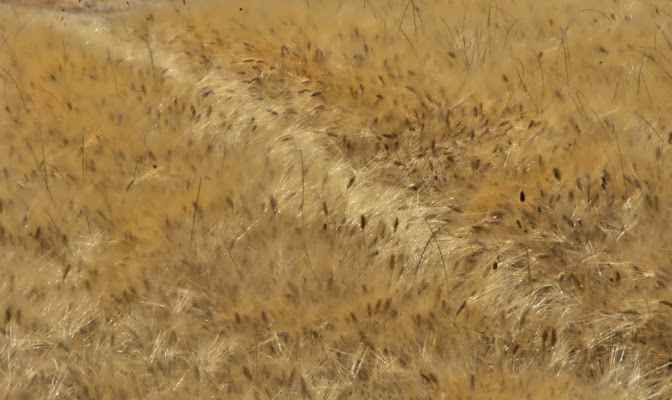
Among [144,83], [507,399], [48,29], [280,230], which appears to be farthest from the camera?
[48,29]

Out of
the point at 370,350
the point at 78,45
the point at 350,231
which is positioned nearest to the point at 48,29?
the point at 78,45

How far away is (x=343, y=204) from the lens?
13.5 feet

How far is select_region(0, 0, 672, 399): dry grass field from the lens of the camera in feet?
12.3

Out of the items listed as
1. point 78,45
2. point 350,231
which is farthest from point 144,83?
point 350,231

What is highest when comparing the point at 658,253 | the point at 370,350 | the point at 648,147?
the point at 648,147

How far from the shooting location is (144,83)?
15.5 feet

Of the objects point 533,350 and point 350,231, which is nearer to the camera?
point 533,350

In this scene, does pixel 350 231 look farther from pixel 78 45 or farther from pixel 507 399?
pixel 78 45

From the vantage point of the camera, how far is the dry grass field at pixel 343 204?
3740 millimetres

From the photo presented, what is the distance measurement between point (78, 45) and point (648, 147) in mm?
4055

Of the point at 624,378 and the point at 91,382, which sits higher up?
the point at 624,378

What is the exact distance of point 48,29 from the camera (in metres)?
5.11

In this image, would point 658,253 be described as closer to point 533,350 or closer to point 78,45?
point 533,350

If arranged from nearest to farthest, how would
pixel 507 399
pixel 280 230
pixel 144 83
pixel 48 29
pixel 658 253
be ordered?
pixel 507 399 < pixel 658 253 < pixel 280 230 < pixel 144 83 < pixel 48 29
